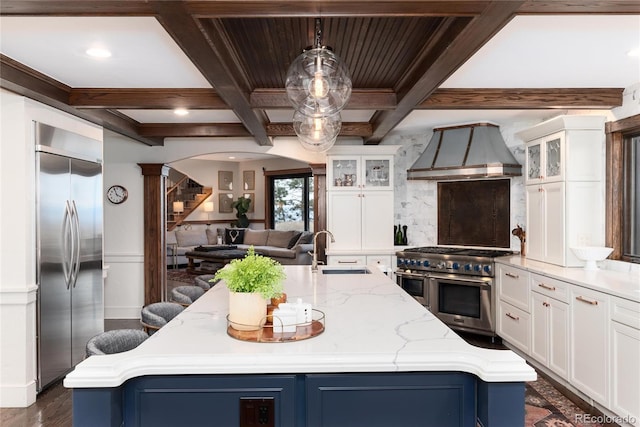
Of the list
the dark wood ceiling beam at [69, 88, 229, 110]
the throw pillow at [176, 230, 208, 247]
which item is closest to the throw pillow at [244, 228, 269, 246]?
the throw pillow at [176, 230, 208, 247]

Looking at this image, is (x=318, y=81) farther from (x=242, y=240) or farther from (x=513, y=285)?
(x=242, y=240)

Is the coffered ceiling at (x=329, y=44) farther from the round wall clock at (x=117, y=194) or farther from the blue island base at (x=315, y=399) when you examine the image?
the round wall clock at (x=117, y=194)

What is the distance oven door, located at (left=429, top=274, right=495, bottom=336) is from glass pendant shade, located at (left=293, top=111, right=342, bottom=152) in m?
2.60

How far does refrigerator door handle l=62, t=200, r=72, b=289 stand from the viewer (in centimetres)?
371

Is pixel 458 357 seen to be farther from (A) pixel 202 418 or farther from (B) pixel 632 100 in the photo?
(B) pixel 632 100

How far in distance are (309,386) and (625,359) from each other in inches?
90.6

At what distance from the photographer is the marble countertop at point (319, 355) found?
1.49m

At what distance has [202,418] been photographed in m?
1.59

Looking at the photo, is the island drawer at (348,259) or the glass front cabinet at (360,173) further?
the glass front cabinet at (360,173)

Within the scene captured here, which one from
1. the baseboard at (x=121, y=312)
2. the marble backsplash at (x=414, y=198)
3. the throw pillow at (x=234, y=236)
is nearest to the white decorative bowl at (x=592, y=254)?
the marble backsplash at (x=414, y=198)

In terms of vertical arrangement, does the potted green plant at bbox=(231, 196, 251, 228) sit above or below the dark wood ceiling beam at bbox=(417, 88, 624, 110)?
below

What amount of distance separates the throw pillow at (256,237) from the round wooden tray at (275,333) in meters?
8.26

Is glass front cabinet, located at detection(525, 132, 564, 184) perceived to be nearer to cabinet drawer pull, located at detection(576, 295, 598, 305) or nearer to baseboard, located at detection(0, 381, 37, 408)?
cabinet drawer pull, located at detection(576, 295, 598, 305)

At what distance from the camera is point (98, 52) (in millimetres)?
2754
